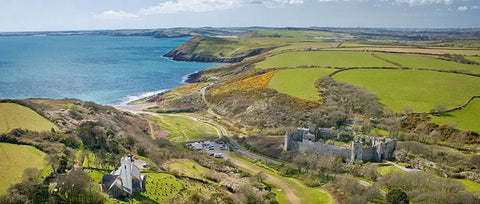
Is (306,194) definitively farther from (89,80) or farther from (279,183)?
(89,80)

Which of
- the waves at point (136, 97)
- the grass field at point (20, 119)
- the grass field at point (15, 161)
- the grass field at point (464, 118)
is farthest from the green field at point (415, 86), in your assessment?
the grass field at point (15, 161)

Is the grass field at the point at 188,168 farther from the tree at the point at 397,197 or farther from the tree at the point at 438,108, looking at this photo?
the tree at the point at 438,108

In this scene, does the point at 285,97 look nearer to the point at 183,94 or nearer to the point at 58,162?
the point at 183,94

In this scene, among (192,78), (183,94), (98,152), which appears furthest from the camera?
(192,78)

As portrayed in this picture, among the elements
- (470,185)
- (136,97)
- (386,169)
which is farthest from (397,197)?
(136,97)

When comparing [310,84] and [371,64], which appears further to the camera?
[371,64]

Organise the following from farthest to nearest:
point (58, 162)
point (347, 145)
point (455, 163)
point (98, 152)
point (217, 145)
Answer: point (217, 145)
point (347, 145)
point (455, 163)
point (98, 152)
point (58, 162)

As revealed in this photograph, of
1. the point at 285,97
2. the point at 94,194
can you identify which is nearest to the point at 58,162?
the point at 94,194

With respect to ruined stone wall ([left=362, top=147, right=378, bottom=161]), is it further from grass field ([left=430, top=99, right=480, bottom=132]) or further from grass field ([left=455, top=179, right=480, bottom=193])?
grass field ([left=430, top=99, right=480, bottom=132])
